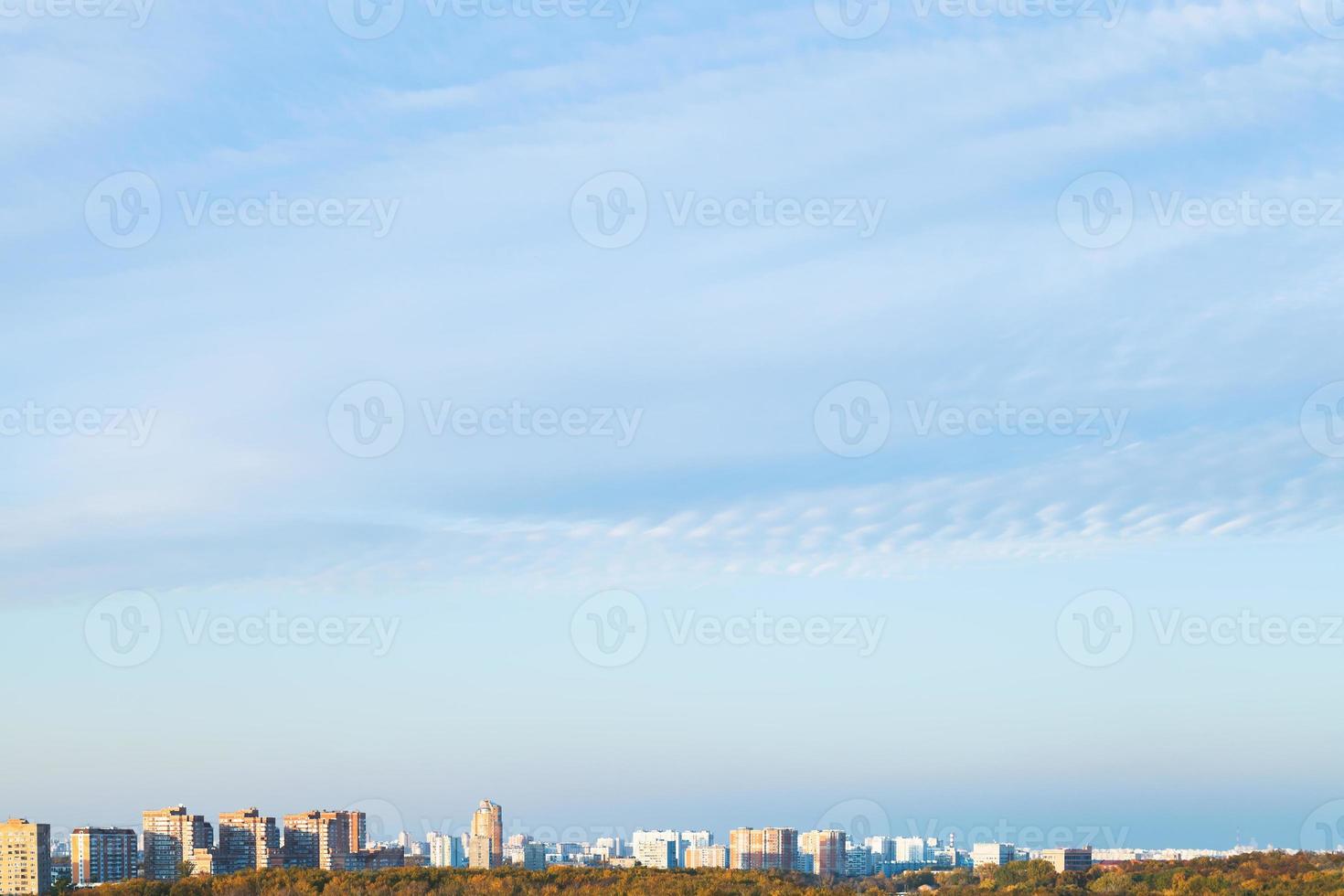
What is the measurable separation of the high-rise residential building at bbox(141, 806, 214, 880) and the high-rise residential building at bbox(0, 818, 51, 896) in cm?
1443

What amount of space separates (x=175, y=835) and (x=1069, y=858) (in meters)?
56.4

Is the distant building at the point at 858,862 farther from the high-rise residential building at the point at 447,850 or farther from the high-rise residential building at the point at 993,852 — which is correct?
the high-rise residential building at the point at 447,850

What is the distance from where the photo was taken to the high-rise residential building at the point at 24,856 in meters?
62.7

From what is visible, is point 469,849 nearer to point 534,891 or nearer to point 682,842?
point 682,842

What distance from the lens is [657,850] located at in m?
140

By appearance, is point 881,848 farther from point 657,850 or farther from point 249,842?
point 249,842

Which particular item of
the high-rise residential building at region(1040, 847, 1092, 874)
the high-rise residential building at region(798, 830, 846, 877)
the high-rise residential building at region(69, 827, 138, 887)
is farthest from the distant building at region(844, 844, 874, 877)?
the high-rise residential building at region(69, 827, 138, 887)

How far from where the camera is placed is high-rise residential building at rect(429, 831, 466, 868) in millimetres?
121500

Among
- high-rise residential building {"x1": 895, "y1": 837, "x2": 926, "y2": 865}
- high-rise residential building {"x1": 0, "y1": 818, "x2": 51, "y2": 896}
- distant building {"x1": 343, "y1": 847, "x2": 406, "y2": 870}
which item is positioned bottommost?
high-rise residential building {"x1": 895, "y1": 837, "x2": 926, "y2": 865}

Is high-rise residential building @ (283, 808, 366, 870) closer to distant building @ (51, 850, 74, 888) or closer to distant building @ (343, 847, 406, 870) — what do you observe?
distant building @ (343, 847, 406, 870)

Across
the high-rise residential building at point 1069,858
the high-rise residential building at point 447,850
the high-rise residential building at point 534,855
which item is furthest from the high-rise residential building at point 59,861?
the high-rise residential building at point 1069,858

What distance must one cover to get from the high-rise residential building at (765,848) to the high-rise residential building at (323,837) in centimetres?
3432

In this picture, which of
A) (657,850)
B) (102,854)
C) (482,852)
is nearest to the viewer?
(102,854)

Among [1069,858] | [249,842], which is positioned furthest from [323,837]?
[1069,858]
